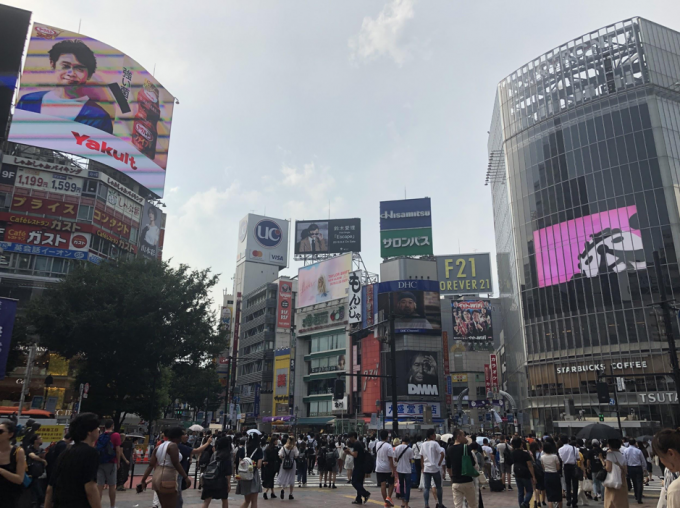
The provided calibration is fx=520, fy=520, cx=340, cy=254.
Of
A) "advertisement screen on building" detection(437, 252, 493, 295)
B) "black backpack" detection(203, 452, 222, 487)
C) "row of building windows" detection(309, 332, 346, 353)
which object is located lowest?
"black backpack" detection(203, 452, 222, 487)

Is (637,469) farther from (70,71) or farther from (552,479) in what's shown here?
(70,71)

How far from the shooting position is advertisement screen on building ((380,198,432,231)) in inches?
3007

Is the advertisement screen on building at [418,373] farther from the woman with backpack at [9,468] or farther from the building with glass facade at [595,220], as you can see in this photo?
the woman with backpack at [9,468]

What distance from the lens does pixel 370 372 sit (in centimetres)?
6844

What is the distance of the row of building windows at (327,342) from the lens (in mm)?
75062

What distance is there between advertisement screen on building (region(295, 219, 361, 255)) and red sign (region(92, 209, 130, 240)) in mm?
31730

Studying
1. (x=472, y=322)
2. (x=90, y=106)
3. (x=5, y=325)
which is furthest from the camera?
(x=472, y=322)

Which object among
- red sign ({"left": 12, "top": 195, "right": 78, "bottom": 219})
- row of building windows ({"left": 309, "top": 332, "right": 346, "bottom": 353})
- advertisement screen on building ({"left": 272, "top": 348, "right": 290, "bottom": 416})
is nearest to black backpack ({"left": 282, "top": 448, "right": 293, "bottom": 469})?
red sign ({"left": 12, "top": 195, "right": 78, "bottom": 219})

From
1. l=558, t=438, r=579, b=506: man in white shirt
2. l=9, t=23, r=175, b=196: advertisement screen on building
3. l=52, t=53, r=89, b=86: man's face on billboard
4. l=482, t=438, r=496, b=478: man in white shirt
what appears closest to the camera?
l=558, t=438, r=579, b=506: man in white shirt

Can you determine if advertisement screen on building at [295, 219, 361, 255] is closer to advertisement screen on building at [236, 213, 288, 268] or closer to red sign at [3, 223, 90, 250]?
advertisement screen on building at [236, 213, 288, 268]

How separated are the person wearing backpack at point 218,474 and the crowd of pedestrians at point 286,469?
2 centimetres

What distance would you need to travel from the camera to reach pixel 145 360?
32.5 metres

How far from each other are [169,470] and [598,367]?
55.5 m

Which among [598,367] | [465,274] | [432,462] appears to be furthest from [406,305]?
[432,462]
